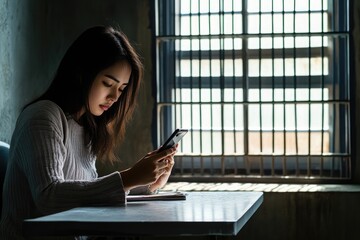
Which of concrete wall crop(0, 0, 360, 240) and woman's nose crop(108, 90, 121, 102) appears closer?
woman's nose crop(108, 90, 121, 102)

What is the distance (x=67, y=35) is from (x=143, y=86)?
57 centimetres

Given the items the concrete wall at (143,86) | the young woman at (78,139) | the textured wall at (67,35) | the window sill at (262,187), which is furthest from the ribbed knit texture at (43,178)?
the window sill at (262,187)

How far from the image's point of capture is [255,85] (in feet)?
14.3

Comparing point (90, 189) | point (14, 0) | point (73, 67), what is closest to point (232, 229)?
point (90, 189)

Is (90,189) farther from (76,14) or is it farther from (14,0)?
(76,14)

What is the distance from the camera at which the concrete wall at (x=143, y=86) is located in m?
3.76

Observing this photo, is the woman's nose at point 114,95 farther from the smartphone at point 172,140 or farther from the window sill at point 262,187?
the window sill at point 262,187

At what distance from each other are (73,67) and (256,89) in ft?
5.91

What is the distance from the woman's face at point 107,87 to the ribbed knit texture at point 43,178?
0.49 ft

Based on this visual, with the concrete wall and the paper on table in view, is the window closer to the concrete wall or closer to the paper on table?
the concrete wall

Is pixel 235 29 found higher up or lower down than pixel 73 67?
higher up

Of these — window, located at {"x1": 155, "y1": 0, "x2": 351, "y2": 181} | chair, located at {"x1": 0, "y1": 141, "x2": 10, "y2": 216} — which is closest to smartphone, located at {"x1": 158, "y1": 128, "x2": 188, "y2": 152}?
chair, located at {"x1": 0, "y1": 141, "x2": 10, "y2": 216}

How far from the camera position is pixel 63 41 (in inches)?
171

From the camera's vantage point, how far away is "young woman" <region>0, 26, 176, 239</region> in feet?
8.11
